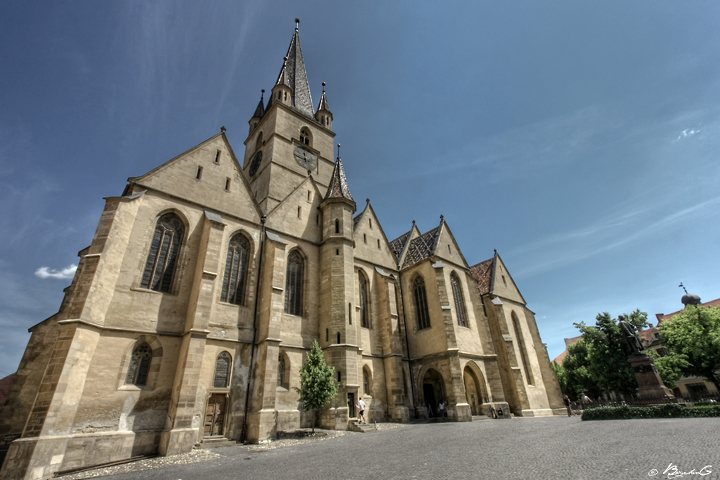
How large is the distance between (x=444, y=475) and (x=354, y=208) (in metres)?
18.3

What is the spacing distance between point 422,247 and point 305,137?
15621 millimetres

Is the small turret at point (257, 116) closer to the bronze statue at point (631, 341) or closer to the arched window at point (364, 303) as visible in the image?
the arched window at point (364, 303)

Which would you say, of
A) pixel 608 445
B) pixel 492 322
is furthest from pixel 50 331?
pixel 492 322

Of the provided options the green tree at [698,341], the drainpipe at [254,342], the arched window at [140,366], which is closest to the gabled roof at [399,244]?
the drainpipe at [254,342]

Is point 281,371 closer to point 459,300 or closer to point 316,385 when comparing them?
point 316,385

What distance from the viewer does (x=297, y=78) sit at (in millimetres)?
36219

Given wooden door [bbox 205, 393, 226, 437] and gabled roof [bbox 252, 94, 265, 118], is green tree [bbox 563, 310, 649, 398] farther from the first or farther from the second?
gabled roof [bbox 252, 94, 265, 118]

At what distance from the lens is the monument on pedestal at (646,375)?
1720 cm

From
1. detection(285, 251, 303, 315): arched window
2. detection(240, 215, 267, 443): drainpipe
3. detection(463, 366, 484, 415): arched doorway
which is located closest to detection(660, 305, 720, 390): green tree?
detection(463, 366, 484, 415): arched doorway

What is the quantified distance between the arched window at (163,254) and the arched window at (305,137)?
17.9m

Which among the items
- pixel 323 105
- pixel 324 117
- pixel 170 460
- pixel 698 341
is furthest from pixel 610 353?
pixel 323 105

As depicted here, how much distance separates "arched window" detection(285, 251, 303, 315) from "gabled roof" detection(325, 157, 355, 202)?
16.7 feet

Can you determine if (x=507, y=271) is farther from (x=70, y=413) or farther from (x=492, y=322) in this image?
(x=70, y=413)

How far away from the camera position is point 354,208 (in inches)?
912
